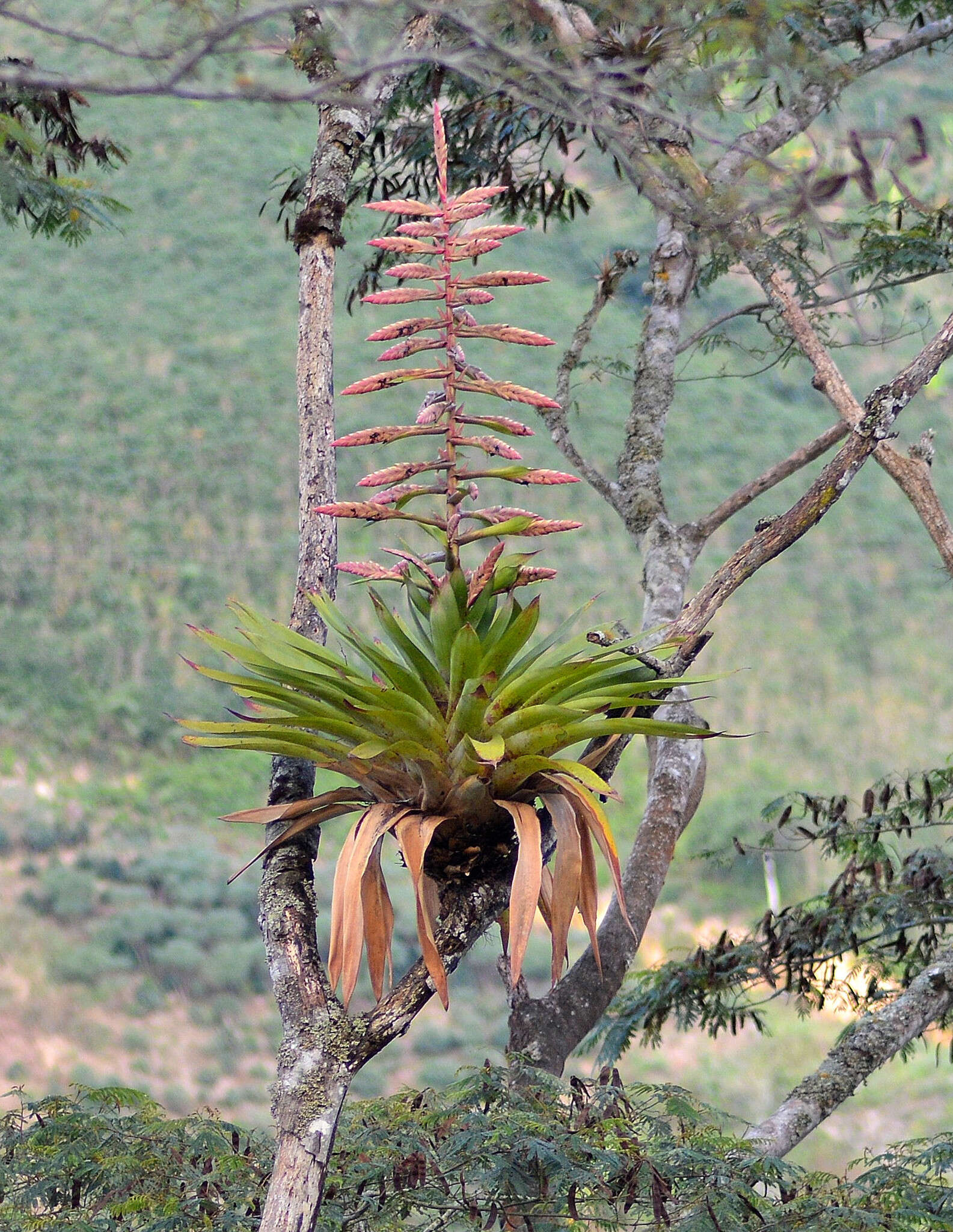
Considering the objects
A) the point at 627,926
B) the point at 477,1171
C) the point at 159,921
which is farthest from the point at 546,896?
the point at 159,921

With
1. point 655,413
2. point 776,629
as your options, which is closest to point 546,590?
point 776,629

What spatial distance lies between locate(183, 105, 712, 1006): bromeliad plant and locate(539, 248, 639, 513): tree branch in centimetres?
169

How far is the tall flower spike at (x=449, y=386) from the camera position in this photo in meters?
1.60

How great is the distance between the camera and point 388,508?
1611 millimetres

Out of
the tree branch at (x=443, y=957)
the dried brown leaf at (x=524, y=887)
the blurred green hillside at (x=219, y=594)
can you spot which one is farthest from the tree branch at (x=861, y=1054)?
the blurred green hillside at (x=219, y=594)

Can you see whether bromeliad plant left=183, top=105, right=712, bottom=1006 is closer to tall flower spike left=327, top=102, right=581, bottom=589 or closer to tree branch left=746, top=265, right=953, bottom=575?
tall flower spike left=327, top=102, right=581, bottom=589

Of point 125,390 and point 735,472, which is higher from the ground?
point 125,390

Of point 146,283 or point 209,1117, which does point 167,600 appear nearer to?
point 146,283

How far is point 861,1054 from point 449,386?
1758 millimetres

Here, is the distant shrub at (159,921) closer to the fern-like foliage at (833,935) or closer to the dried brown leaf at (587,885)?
A: the fern-like foliage at (833,935)

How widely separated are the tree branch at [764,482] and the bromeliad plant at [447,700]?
1.56 m

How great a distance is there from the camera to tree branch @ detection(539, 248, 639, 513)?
3.42m

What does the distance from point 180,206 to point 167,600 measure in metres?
7.64

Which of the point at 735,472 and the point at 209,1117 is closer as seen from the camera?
the point at 209,1117
